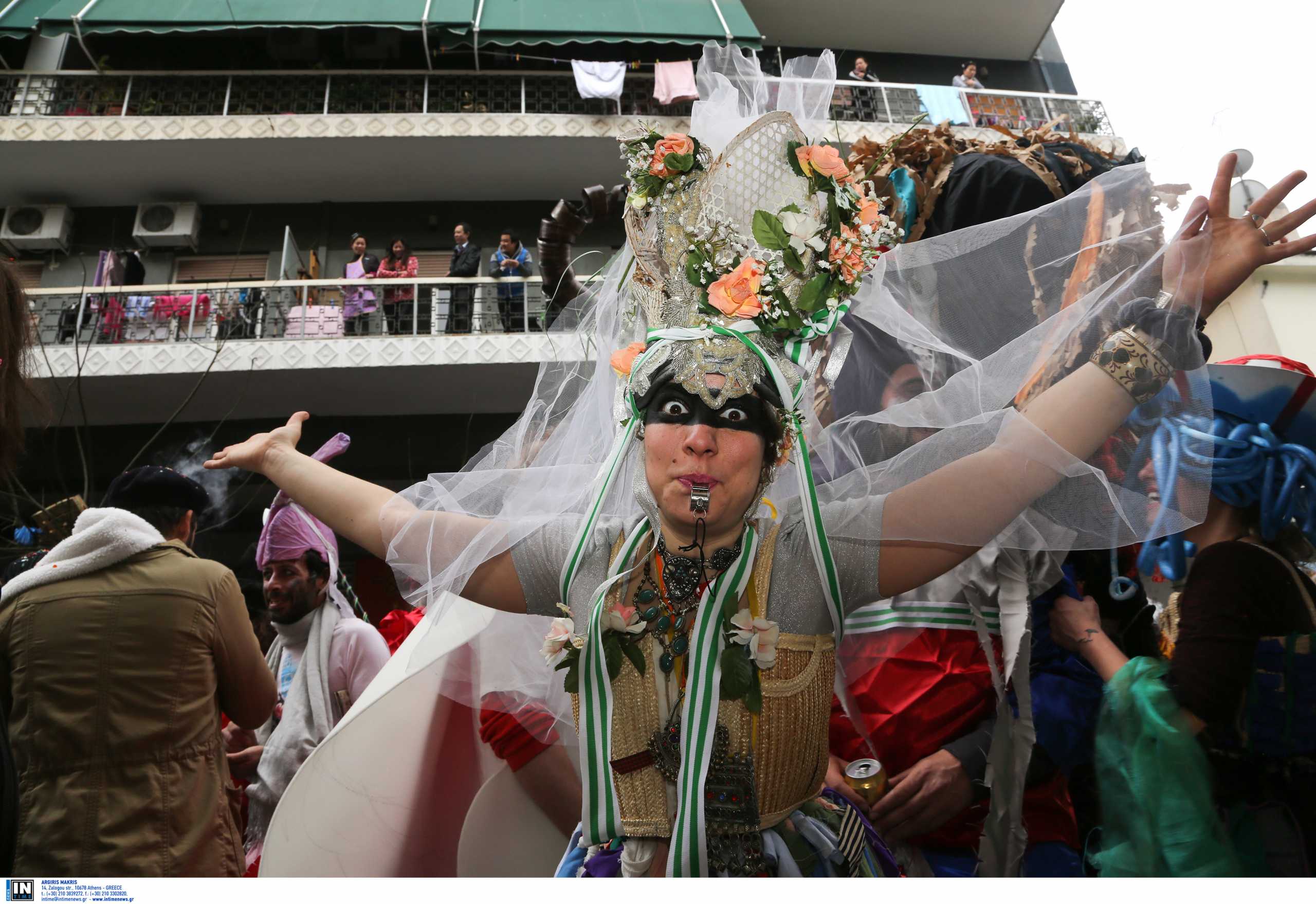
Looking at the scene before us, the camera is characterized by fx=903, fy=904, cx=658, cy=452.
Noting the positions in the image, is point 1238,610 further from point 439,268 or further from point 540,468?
point 439,268

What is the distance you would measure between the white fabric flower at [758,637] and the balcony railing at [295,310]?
877 cm

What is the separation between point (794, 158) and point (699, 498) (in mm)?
736

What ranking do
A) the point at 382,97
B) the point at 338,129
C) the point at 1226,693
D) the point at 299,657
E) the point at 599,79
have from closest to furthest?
the point at 1226,693, the point at 299,657, the point at 338,129, the point at 599,79, the point at 382,97

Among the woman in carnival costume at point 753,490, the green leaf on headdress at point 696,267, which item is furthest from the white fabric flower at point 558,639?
the green leaf on headdress at point 696,267

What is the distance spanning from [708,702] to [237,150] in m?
11.6

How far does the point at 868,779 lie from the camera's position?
1.96 m

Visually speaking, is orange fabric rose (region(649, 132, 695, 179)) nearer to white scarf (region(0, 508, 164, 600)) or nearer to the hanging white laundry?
white scarf (region(0, 508, 164, 600))

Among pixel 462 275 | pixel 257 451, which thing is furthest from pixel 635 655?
pixel 462 275

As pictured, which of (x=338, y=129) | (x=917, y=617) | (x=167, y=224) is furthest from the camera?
(x=167, y=224)

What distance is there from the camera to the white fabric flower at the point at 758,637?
1615mm

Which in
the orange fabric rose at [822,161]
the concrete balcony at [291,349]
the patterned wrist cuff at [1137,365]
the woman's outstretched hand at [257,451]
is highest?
the concrete balcony at [291,349]

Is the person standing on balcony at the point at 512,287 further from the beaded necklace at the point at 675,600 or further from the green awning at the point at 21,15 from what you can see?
the beaded necklace at the point at 675,600

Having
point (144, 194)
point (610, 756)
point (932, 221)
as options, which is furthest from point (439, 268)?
point (610, 756)

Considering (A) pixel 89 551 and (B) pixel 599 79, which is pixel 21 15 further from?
(A) pixel 89 551
